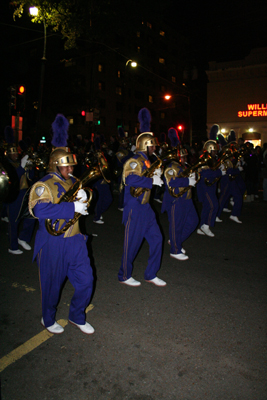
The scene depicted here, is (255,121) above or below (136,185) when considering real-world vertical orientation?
above

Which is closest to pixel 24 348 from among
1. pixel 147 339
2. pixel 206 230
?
pixel 147 339

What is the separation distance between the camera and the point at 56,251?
304cm

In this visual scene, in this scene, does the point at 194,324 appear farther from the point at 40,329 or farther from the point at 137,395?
the point at 40,329

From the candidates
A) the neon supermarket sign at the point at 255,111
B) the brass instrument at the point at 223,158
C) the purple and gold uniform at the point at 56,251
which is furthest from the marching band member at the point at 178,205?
the neon supermarket sign at the point at 255,111

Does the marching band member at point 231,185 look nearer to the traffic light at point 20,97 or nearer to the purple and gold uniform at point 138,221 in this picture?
the purple and gold uniform at point 138,221

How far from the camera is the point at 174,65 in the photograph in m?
56.7

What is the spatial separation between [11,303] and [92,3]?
45.9 feet

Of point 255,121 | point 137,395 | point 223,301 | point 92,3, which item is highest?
point 92,3

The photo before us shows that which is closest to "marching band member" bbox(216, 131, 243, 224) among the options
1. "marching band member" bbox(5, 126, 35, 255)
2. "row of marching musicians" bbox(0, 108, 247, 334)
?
"row of marching musicians" bbox(0, 108, 247, 334)

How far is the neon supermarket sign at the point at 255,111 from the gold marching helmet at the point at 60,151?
78.2 ft

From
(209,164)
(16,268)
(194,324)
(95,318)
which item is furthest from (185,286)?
(209,164)

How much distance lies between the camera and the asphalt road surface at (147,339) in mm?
2508

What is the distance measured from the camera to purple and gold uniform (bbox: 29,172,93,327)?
2.98m

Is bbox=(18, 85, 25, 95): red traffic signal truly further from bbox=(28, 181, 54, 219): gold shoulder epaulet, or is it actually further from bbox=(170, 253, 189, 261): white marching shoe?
bbox=(28, 181, 54, 219): gold shoulder epaulet
